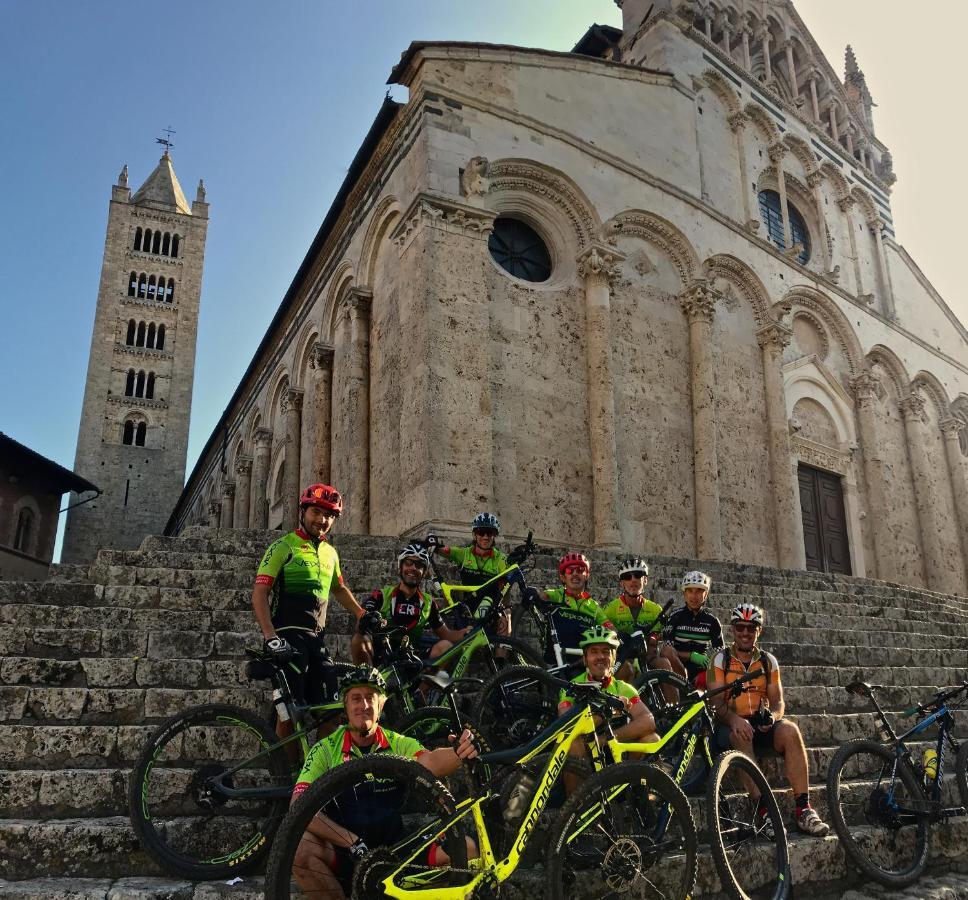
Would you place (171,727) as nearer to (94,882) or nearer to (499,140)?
(94,882)

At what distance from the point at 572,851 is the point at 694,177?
52.1ft

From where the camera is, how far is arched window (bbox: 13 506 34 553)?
22.6m

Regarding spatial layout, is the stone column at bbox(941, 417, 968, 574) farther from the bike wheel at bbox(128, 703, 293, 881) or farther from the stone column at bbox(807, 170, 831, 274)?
the bike wheel at bbox(128, 703, 293, 881)

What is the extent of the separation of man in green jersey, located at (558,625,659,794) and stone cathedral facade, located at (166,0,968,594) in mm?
6747

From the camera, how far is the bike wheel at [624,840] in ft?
11.2

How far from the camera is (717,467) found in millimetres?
14781

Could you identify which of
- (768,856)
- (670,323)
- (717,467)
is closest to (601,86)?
(670,323)

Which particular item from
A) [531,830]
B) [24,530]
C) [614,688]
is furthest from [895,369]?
[24,530]

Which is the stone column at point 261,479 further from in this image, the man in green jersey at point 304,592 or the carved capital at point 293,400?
the man in green jersey at point 304,592

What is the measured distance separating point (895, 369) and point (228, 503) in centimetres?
2125

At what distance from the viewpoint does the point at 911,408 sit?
773 inches

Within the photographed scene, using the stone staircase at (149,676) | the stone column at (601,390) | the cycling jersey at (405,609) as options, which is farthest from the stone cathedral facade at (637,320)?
the cycling jersey at (405,609)

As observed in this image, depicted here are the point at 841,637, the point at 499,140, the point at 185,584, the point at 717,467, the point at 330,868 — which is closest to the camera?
the point at 330,868

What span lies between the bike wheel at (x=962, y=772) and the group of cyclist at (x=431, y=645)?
1557 millimetres
